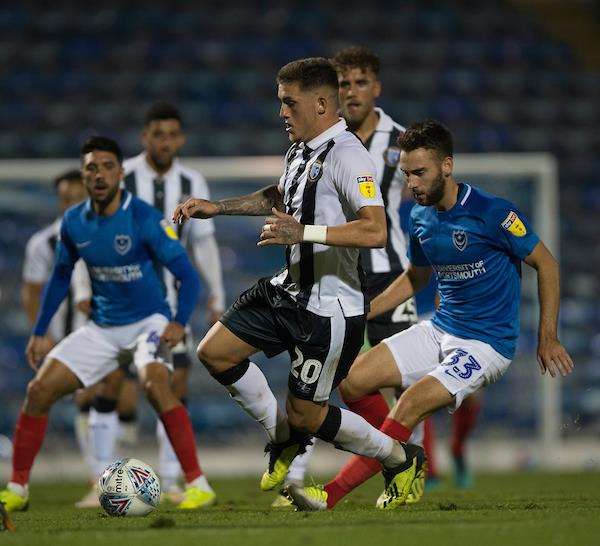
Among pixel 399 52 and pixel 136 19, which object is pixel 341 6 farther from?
pixel 136 19

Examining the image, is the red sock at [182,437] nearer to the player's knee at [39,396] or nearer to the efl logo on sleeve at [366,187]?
the player's knee at [39,396]

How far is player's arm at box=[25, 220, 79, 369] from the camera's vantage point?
688 centimetres

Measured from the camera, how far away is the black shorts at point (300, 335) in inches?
217

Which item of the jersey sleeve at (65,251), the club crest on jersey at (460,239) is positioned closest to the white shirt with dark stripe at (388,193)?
the club crest on jersey at (460,239)

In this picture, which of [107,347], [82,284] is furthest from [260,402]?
[82,284]

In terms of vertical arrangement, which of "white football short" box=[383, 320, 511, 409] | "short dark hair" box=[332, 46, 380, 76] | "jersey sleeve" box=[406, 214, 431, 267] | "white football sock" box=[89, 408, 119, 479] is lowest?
"white football sock" box=[89, 408, 119, 479]

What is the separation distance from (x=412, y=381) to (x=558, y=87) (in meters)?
9.56

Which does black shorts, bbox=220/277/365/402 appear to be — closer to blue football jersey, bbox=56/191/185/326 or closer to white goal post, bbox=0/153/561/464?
blue football jersey, bbox=56/191/185/326

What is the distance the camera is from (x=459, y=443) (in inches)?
353

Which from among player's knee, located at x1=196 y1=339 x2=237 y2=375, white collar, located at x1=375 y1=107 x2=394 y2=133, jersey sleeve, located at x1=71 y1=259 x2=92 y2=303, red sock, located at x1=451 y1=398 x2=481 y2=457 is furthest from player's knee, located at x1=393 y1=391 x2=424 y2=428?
red sock, located at x1=451 y1=398 x2=481 y2=457

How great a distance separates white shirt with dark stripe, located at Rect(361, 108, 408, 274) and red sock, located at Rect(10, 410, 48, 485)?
199 cm

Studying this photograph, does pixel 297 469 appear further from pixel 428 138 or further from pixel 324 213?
pixel 428 138

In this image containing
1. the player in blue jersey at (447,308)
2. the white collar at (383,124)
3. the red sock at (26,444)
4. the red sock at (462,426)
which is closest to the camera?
the player in blue jersey at (447,308)

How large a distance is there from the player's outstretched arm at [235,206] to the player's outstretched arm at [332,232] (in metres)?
0.47
